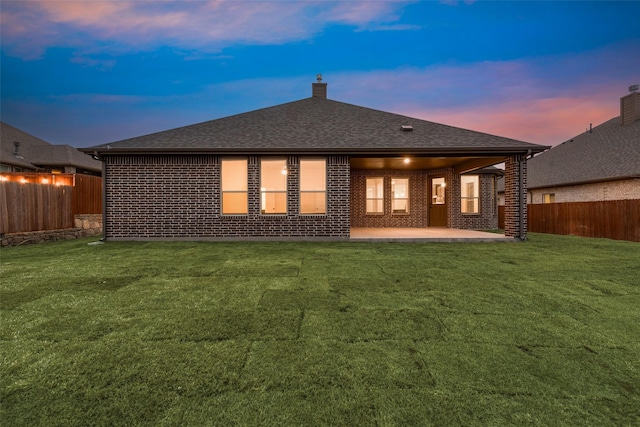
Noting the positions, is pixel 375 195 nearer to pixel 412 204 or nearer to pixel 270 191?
pixel 412 204

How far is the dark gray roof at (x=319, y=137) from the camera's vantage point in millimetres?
8872

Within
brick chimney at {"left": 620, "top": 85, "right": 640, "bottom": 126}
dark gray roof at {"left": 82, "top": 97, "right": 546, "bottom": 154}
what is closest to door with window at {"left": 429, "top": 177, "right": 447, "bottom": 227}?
dark gray roof at {"left": 82, "top": 97, "right": 546, "bottom": 154}

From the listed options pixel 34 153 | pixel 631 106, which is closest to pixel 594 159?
pixel 631 106

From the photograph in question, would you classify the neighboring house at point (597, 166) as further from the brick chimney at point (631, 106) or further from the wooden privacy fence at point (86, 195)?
the wooden privacy fence at point (86, 195)

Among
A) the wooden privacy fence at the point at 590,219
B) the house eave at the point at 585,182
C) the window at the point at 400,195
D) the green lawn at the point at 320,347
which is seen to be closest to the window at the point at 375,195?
the window at the point at 400,195

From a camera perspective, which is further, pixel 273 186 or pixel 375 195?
pixel 375 195

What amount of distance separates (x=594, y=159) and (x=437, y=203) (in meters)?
10.8

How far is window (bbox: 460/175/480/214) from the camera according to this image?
44.0 feet

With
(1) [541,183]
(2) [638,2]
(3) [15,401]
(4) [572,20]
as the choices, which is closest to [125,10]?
(3) [15,401]

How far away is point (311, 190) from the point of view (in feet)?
30.7

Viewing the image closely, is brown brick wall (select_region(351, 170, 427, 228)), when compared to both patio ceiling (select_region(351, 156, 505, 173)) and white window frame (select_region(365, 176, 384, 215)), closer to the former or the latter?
white window frame (select_region(365, 176, 384, 215))

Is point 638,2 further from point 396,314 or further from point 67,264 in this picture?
point 67,264

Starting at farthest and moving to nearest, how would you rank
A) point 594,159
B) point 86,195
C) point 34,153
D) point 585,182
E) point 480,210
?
point 34,153 → point 594,159 → point 585,182 → point 480,210 → point 86,195

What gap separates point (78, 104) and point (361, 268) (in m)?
55.8
